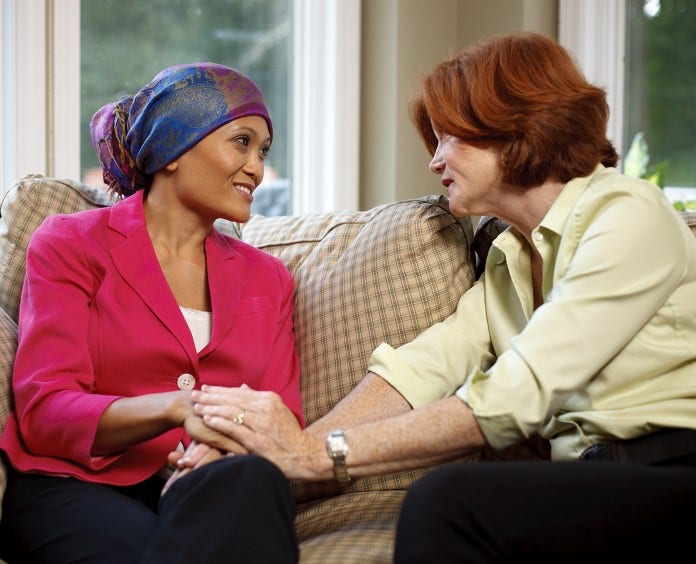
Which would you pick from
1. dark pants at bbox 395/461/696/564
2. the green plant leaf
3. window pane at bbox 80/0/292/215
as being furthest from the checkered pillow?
the green plant leaf

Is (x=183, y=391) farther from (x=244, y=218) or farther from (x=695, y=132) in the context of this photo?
(x=695, y=132)

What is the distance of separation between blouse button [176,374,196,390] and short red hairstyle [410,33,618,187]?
2.15 ft

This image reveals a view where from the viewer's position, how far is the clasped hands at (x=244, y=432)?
1594 mm

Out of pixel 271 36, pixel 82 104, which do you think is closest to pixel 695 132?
pixel 271 36

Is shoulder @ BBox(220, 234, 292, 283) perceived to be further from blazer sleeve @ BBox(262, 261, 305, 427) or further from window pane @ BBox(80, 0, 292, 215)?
window pane @ BBox(80, 0, 292, 215)

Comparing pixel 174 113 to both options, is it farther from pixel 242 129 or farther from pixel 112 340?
pixel 112 340

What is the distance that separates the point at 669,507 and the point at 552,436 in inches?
18.2

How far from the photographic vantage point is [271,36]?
11.3 feet

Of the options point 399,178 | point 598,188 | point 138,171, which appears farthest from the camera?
point 399,178

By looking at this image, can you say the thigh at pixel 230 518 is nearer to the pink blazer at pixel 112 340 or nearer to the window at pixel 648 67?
the pink blazer at pixel 112 340

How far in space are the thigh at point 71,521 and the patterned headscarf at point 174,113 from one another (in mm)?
639

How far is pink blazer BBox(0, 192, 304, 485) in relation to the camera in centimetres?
174

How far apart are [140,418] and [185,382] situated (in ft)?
0.61

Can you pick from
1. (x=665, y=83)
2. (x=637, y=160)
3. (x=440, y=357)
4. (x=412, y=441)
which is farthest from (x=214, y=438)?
(x=665, y=83)
